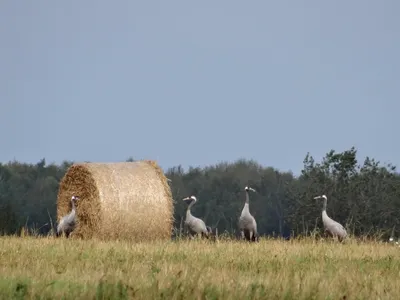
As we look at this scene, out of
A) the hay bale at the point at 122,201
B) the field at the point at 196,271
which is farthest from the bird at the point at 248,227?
the field at the point at 196,271

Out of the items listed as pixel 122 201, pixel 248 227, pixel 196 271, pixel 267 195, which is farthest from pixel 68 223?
pixel 267 195

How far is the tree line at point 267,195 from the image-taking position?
46688 millimetres

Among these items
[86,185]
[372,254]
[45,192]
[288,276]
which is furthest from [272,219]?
[288,276]

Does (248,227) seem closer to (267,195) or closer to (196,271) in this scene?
(196,271)

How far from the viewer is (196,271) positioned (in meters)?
11.4

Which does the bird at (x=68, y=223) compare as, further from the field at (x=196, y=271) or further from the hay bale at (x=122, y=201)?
the field at (x=196, y=271)

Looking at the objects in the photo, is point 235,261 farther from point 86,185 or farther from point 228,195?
point 228,195

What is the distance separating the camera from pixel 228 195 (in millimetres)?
72812

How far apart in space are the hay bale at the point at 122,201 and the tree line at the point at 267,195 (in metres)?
6.05

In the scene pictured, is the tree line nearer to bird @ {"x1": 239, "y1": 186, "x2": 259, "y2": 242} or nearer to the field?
bird @ {"x1": 239, "y1": 186, "x2": 259, "y2": 242}

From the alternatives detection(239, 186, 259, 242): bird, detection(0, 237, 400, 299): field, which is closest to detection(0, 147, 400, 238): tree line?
detection(239, 186, 259, 242): bird

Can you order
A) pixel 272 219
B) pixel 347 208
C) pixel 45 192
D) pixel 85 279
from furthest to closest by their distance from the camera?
pixel 45 192
pixel 272 219
pixel 347 208
pixel 85 279

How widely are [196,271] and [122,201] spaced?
11.1 m

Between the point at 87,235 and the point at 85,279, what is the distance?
39.8 feet
